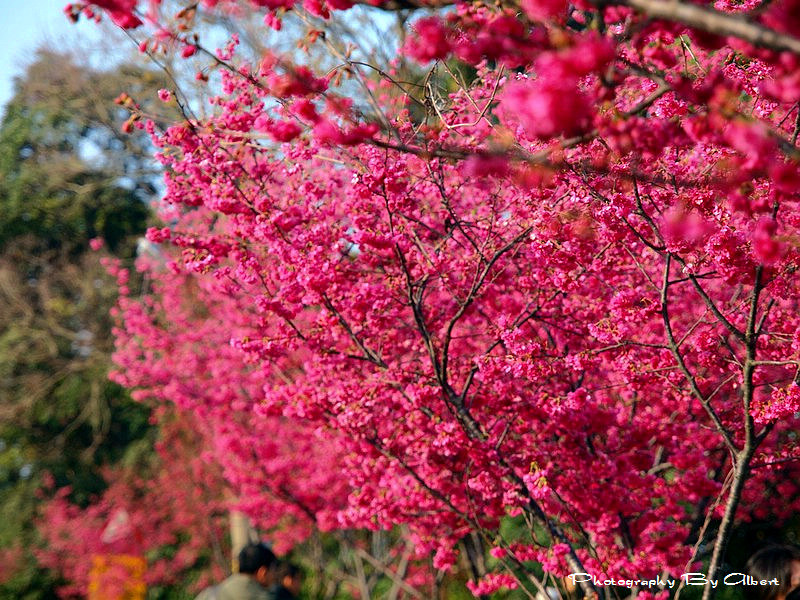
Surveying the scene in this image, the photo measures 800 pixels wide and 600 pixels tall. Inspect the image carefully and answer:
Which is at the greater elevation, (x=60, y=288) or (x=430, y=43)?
(x=60, y=288)

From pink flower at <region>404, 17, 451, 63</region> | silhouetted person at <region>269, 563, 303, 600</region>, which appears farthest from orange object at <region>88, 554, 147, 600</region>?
pink flower at <region>404, 17, 451, 63</region>

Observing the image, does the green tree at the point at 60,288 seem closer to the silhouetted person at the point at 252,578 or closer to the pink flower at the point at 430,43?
the silhouetted person at the point at 252,578

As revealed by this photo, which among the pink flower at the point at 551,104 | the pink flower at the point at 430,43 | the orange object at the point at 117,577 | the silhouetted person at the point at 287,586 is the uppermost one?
the pink flower at the point at 430,43

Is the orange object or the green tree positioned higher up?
the green tree

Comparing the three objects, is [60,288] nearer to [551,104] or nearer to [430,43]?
[430,43]

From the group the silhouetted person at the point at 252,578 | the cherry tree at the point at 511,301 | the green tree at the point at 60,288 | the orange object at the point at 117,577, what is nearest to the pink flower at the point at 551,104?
the cherry tree at the point at 511,301

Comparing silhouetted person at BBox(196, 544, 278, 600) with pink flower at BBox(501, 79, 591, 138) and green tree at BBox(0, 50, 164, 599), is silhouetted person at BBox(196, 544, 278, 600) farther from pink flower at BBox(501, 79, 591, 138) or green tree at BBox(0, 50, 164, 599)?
green tree at BBox(0, 50, 164, 599)

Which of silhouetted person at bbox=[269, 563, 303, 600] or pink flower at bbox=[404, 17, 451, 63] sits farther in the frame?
silhouetted person at bbox=[269, 563, 303, 600]

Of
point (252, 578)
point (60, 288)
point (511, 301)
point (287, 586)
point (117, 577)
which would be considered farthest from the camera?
point (60, 288)

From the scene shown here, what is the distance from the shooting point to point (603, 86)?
2.18 metres

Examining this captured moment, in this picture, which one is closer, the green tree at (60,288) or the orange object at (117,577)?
the orange object at (117,577)

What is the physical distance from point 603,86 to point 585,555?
11.3ft

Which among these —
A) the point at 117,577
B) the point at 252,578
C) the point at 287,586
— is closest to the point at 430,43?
the point at 252,578

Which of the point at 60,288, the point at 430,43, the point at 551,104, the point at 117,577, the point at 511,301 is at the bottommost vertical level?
the point at 117,577
